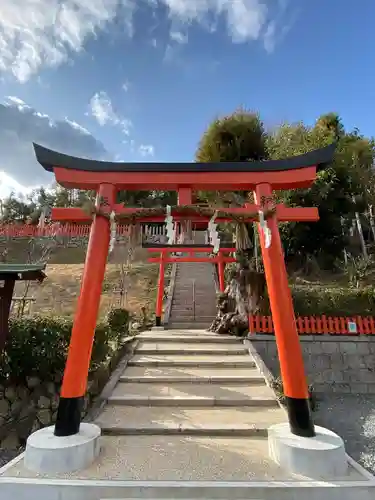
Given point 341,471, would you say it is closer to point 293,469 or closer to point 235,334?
point 293,469

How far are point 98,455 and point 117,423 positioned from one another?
102 centimetres

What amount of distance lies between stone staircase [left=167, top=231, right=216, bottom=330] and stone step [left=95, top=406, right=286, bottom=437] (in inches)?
289

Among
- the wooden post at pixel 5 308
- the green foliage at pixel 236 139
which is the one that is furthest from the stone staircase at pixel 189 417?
the green foliage at pixel 236 139

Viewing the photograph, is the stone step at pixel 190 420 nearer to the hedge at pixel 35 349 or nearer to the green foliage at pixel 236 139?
the hedge at pixel 35 349

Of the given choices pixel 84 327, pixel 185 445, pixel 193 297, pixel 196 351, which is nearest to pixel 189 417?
pixel 185 445

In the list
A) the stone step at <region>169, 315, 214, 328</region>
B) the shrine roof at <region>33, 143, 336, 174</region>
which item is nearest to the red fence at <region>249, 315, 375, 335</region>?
the stone step at <region>169, 315, 214, 328</region>

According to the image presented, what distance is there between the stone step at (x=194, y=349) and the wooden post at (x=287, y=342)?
4.26 metres

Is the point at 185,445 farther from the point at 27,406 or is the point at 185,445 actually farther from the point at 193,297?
the point at 193,297

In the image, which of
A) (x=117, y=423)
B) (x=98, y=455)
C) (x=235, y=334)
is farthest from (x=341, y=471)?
(x=235, y=334)

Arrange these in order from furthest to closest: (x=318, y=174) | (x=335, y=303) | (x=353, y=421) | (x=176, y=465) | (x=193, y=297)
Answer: (x=318, y=174)
(x=193, y=297)
(x=335, y=303)
(x=353, y=421)
(x=176, y=465)

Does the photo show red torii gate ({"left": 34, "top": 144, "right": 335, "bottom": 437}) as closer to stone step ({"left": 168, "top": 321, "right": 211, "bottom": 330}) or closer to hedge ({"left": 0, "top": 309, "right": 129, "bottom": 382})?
hedge ({"left": 0, "top": 309, "right": 129, "bottom": 382})

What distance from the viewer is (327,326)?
967 cm

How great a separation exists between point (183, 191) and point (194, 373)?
4358mm

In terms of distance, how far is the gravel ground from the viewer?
552 cm
